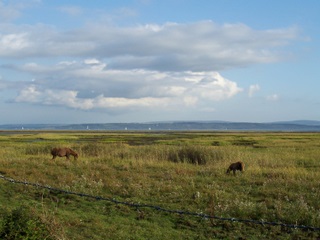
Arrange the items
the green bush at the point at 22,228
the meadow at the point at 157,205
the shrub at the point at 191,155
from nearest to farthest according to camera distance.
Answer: the green bush at the point at 22,228
the meadow at the point at 157,205
the shrub at the point at 191,155

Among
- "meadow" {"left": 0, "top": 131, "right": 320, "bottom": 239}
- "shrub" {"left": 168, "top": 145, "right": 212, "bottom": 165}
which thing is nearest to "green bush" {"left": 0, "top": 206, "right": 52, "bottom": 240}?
"meadow" {"left": 0, "top": 131, "right": 320, "bottom": 239}

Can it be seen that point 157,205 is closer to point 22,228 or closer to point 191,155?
point 22,228

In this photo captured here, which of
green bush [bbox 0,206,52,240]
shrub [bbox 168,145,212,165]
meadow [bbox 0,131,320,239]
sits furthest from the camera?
shrub [bbox 168,145,212,165]

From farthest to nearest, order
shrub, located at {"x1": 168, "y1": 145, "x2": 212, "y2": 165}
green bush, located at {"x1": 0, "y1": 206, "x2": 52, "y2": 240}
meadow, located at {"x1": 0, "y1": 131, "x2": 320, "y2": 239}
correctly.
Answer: shrub, located at {"x1": 168, "y1": 145, "x2": 212, "y2": 165} < meadow, located at {"x1": 0, "y1": 131, "x2": 320, "y2": 239} < green bush, located at {"x1": 0, "y1": 206, "x2": 52, "y2": 240}

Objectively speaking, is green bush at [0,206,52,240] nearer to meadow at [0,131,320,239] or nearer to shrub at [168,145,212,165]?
meadow at [0,131,320,239]

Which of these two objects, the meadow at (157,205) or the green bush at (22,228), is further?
the meadow at (157,205)

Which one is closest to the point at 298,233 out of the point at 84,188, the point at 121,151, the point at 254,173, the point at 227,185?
the point at 227,185

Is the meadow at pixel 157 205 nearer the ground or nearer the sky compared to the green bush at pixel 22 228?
nearer the ground

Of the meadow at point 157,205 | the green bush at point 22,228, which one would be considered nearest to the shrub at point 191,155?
the meadow at point 157,205

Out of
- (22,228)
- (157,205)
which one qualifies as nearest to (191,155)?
(157,205)

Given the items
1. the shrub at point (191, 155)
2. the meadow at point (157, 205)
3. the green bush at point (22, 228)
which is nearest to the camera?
the green bush at point (22, 228)

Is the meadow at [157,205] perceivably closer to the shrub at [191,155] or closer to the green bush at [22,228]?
the green bush at [22,228]

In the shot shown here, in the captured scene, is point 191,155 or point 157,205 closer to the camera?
point 157,205

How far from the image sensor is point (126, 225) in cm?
995
